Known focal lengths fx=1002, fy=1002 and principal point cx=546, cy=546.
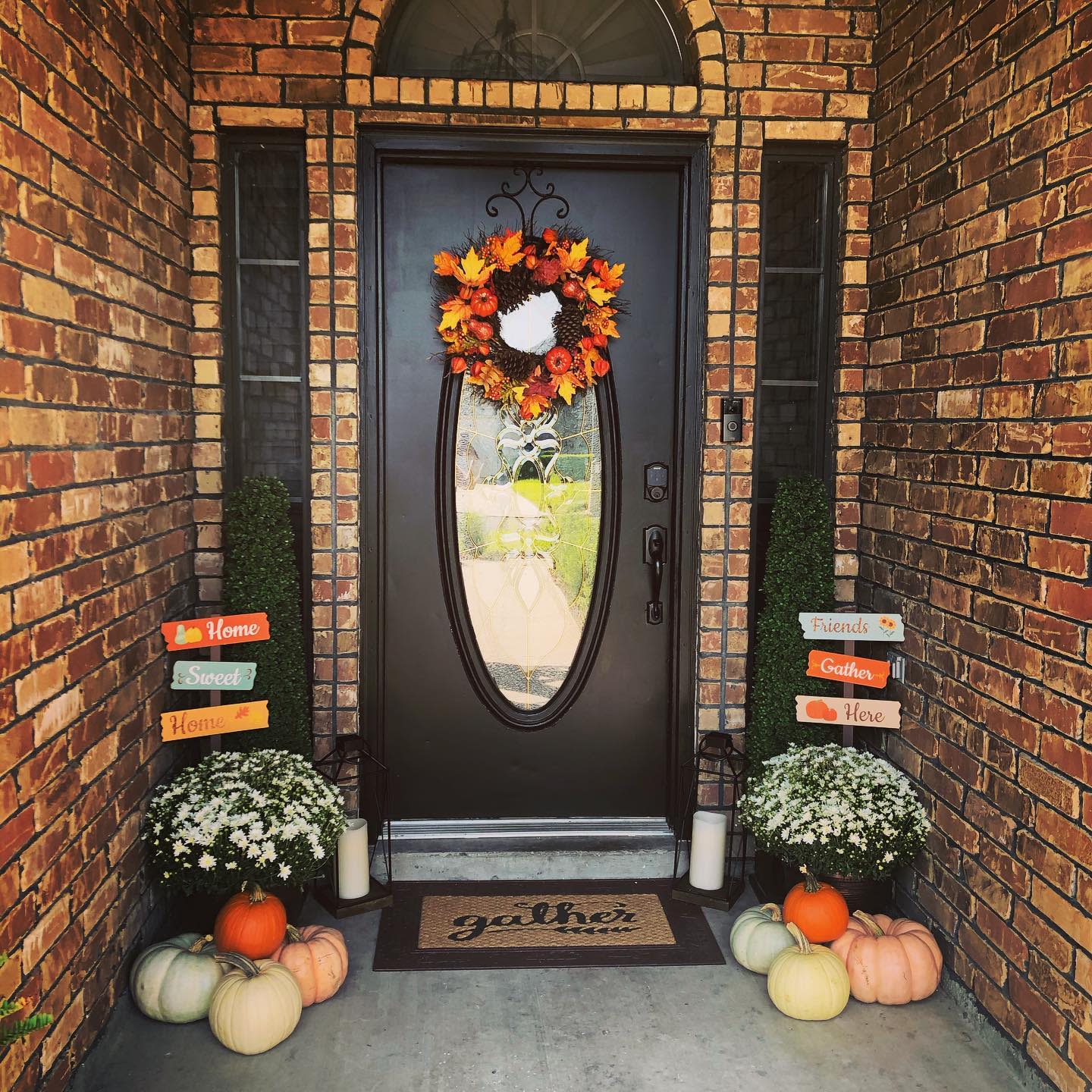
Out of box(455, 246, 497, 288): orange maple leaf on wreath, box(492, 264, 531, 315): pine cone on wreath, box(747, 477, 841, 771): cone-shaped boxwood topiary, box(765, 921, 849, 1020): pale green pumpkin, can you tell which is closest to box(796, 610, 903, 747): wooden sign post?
box(747, 477, 841, 771): cone-shaped boxwood topiary

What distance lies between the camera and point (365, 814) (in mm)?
3318

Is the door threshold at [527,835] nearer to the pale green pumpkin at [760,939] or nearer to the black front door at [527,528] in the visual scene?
the black front door at [527,528]

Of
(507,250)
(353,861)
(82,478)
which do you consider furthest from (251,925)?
(507,250)

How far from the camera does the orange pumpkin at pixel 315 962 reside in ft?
8.28

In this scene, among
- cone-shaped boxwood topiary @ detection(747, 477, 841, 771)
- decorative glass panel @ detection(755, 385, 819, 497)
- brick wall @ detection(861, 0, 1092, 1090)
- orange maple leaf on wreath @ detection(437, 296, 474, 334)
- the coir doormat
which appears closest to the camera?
brick wall @ detection(861, 0, 1092, 1090)

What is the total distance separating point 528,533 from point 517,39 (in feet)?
5.08

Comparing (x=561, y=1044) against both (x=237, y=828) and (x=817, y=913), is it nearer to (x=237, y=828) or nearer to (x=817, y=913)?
(x=817, y=913)

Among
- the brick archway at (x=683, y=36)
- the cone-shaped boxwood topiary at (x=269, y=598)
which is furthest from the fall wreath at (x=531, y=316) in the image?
the cone-shaped boxwood topiary at (x=269, y=598)

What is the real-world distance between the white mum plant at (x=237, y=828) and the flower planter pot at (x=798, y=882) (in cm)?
132

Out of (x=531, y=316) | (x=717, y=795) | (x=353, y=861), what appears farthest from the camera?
(x=717, y=795)

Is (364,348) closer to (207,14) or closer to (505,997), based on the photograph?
(207,14)

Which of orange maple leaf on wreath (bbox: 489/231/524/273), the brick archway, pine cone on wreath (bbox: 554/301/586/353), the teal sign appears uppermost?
the brick archway

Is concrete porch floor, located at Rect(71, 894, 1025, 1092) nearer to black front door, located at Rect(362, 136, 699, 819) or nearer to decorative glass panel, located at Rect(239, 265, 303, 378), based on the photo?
black front door, located at Rect(362, 136, 699, 819)

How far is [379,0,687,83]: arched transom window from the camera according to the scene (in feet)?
10.2
